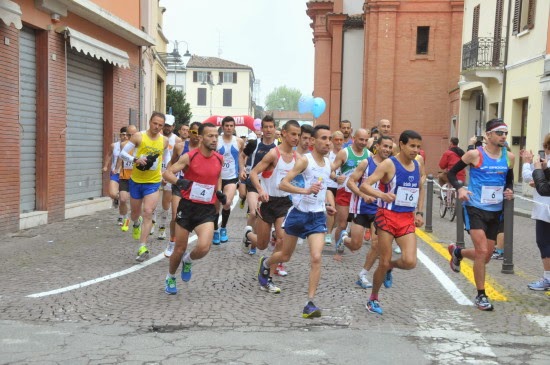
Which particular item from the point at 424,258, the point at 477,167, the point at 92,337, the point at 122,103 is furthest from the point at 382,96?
the point at 92,337

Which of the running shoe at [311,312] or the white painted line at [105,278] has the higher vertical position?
the running shoe at [311,312]

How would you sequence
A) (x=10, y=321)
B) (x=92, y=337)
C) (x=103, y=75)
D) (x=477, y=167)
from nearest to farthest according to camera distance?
(x=92, y=337)
(x=10, y=321)
(x=477, y=167)
(x=103, y=75)

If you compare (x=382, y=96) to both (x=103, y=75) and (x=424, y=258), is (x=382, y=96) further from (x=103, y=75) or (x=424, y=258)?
(x=424, y=258)

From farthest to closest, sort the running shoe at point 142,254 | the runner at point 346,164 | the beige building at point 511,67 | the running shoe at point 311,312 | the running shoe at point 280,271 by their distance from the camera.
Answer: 1. the beige building at point 511,67
2. the runner at point 346,164
3. the running shoe at point 142,254
4. the running shoe at point 280,271
5. the running shoe at point 311,312

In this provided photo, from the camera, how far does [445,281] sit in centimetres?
784

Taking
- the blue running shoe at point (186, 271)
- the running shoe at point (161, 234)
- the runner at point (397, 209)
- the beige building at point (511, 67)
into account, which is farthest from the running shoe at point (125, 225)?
the beige building at point (511, 67)

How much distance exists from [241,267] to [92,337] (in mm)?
3408

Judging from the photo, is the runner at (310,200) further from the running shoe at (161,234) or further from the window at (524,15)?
the window at (524,15)

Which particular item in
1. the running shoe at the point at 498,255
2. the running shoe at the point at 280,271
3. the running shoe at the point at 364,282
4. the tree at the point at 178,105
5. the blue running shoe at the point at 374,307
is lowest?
the running shoe at the point at 498,255

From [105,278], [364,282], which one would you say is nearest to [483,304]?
[364,282]

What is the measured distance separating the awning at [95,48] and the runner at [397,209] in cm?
910

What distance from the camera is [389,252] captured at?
614cm

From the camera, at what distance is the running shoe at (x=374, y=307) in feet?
20.3

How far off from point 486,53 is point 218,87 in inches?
2685
